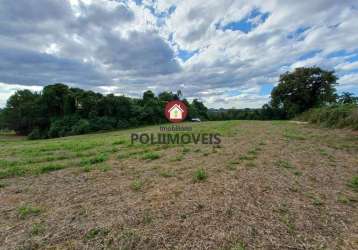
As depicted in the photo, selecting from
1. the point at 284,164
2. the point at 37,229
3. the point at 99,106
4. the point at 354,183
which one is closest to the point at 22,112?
the point at 99,106

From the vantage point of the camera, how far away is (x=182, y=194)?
2.67m

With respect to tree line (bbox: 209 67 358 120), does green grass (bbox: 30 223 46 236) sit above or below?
below

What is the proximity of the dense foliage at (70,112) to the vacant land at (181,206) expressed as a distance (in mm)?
20809

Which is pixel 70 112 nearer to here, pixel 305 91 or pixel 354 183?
pixel 354 183

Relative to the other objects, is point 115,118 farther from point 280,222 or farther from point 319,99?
point 319,99

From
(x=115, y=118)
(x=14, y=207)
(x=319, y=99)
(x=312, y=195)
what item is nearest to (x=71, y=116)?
(x=115, y=118)

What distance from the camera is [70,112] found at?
81.2 ft

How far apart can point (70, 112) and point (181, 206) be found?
2717 cm

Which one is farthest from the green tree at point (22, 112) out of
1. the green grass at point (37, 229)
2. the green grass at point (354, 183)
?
the green grass at point (354, 183)

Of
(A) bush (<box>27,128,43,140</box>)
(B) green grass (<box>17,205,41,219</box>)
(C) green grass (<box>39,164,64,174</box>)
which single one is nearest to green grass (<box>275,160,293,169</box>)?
(B) green grass (<box>17,205,41,219</box>)

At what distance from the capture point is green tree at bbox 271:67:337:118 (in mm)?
23750

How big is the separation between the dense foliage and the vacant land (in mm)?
20809

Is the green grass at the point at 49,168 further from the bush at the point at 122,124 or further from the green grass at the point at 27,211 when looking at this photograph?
the bush at the point at 122,124

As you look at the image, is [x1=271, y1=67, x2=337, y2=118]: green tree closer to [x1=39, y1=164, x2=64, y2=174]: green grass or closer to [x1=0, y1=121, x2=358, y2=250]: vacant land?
[x1=0, y1=121, x2=358, y2=250]: vacant land
